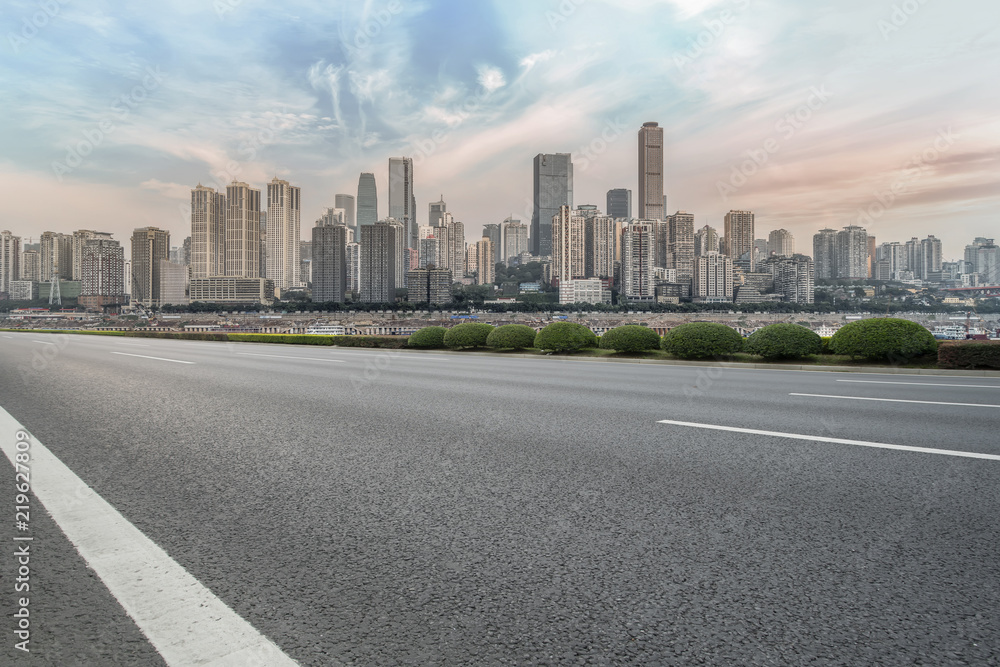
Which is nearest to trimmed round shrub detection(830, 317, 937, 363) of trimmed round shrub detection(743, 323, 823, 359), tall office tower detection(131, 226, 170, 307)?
trimmed round shrub detection(743, 323, 823, 359)

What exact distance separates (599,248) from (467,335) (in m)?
153

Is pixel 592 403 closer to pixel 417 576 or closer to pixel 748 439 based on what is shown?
pixel 748 439

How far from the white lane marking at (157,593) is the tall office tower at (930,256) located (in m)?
84.6

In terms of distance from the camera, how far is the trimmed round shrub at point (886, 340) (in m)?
15.1

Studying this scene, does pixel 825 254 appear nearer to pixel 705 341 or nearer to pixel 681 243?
pixel 681 243

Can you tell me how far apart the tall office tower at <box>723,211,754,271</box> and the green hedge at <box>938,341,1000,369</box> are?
452 ft

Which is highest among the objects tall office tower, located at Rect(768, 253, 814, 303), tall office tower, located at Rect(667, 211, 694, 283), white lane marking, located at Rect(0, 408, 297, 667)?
tall office tower, located at Rect(667, 211, 694, 283)

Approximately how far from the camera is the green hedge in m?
13.8

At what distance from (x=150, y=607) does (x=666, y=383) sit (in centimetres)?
982

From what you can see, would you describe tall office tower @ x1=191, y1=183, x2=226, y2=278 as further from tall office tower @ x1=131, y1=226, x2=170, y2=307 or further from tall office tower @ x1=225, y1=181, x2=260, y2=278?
tall office tower @ x1=131, y1=226, x2=170, y2=307

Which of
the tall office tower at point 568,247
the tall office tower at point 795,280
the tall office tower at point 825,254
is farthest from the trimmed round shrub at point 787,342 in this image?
the tall office tower at point 568,247

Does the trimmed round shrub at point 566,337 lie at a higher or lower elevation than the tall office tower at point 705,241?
lower

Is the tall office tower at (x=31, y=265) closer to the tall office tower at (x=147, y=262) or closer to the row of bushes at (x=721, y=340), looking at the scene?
the tall office tower at (x=147, y=262)

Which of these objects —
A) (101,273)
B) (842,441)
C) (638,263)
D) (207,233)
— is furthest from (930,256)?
(207,233)
